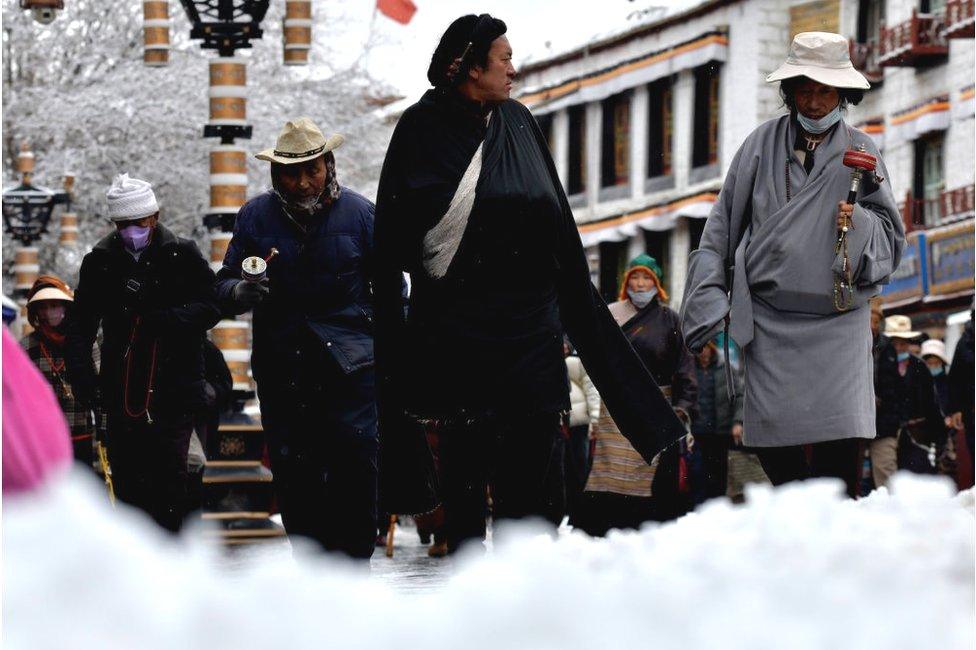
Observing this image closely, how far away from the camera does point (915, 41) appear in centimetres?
4041

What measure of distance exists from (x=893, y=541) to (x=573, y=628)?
50cm

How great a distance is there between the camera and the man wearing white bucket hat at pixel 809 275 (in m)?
6.98

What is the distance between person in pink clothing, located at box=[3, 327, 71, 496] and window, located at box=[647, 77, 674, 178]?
4933cm

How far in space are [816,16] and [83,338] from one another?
38.3m

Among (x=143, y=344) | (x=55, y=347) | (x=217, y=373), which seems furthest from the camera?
(x=217, y=373)

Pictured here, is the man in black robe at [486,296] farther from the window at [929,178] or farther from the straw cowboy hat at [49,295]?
the window at [929,178]

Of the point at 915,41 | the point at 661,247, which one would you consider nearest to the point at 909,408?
the point at 915,41

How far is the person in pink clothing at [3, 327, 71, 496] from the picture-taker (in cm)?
234

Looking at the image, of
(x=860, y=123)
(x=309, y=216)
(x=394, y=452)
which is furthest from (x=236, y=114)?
(x=860, y=123)

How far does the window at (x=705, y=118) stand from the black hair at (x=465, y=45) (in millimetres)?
43155

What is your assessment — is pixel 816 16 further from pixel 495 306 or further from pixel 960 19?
pixel 495 306

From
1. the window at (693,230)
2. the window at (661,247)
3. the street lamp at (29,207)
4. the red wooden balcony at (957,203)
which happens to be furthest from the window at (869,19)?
the street lamp at (29,207)

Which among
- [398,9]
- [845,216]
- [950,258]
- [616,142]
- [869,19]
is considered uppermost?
[869,19]

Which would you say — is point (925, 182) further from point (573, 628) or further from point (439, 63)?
point (573, 628)
